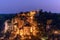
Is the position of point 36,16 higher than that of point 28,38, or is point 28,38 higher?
point 36,16

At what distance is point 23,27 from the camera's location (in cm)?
596

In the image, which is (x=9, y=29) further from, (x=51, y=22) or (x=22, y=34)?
(x=51, y=22)

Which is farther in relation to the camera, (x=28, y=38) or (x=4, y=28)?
(x=4, y=28)

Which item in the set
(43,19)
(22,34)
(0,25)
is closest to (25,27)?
(22,34)

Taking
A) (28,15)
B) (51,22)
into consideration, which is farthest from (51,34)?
(28,15)

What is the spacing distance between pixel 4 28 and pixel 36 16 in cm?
96

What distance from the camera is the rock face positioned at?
592 cm

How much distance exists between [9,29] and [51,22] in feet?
3.66

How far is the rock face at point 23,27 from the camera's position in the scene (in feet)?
19.4

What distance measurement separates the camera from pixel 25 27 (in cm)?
594

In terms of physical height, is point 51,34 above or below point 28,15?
below

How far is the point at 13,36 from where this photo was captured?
235 inches

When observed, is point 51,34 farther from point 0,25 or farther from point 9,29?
point 0,25

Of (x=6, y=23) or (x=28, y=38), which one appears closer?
(x=28, y=38)
